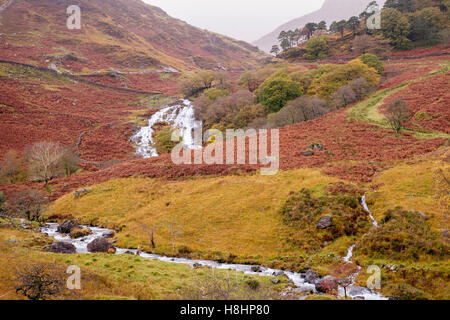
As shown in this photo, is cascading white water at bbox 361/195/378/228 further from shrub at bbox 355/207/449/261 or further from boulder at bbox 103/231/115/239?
boulder at bbox 103/231/115/239

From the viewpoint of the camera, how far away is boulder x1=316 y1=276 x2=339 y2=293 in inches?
757

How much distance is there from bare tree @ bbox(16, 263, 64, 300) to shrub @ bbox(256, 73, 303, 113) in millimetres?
66839

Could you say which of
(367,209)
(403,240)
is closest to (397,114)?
(367,209)

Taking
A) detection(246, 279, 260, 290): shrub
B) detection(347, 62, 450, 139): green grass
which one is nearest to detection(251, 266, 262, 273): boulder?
detection(246, 279, 260, 290): shrub

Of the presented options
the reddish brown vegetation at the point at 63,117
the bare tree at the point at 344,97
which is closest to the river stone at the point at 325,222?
the bare tree at the point at 344,97

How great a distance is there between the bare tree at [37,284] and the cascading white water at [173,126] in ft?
192

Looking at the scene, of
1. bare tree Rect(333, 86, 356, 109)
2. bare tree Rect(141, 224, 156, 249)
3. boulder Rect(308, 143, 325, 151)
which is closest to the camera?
bare tree Rect(141, 224, 156, 249)

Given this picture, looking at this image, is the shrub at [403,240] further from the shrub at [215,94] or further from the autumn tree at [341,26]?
the autumn tree at [341,26]

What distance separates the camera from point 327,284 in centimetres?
1950

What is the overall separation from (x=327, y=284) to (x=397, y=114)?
35.1 m

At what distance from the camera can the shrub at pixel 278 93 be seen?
2931 inches

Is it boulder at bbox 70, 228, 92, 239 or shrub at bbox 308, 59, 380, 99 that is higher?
shrub at bbox 308, 59, 380, 99

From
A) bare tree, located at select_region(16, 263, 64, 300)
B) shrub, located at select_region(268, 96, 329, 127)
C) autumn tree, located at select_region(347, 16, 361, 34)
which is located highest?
autumn tree, located at select_region(347, 16, 361, 34)
